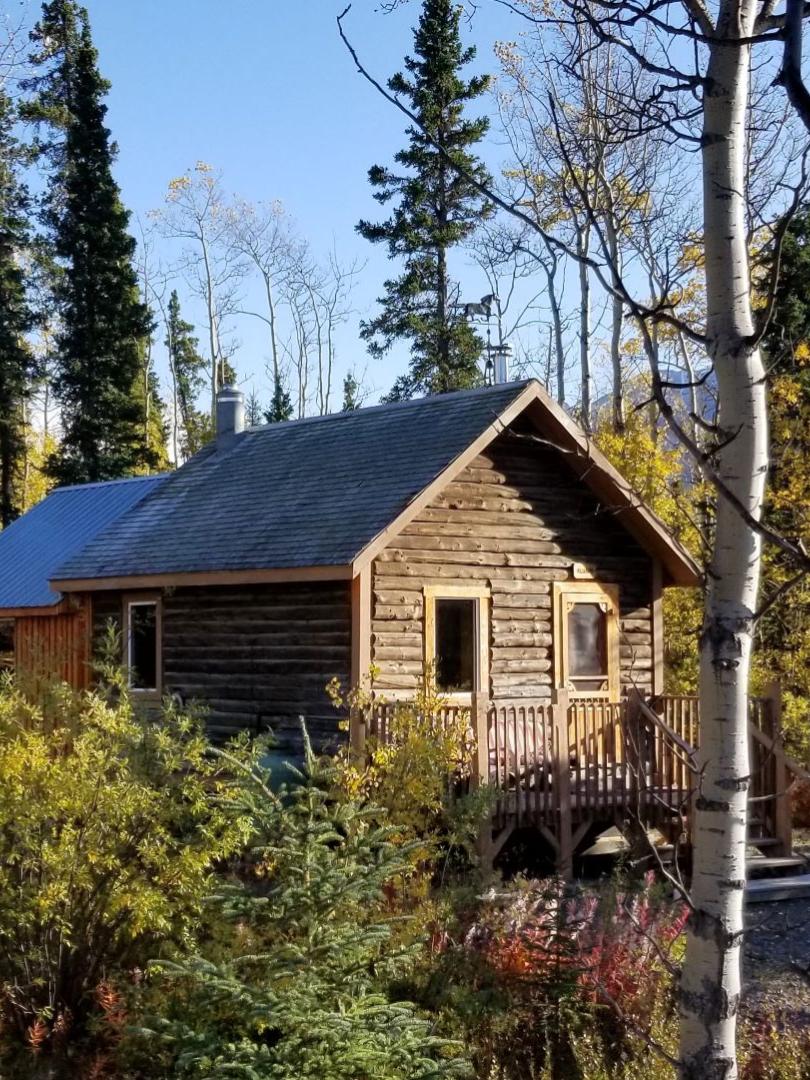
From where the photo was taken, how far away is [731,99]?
17.0ft

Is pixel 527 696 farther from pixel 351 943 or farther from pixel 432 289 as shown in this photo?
pixel 432 289

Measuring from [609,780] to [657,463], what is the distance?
9.94m

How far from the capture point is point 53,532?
24.7 m

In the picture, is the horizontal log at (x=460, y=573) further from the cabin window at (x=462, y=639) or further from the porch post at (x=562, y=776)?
the porch post at (x=562, y=776)

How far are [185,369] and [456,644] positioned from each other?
150 ft

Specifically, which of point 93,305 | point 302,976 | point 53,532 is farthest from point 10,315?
point 302,976

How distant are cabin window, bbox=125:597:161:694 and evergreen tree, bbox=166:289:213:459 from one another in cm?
3973

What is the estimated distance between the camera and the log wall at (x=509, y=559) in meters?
15.8

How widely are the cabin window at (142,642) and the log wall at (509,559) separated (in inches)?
176

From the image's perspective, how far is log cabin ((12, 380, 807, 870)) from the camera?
14.3 meters

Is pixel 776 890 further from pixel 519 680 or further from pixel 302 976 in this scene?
pixel 302 976

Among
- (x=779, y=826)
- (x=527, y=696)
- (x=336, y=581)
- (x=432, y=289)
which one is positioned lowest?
(x=779, y=826)

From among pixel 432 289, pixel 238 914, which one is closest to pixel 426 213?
pixel 432 289

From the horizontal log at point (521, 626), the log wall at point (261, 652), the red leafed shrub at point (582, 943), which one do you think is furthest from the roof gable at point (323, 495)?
the red leafed shrub at point (582, 943)
